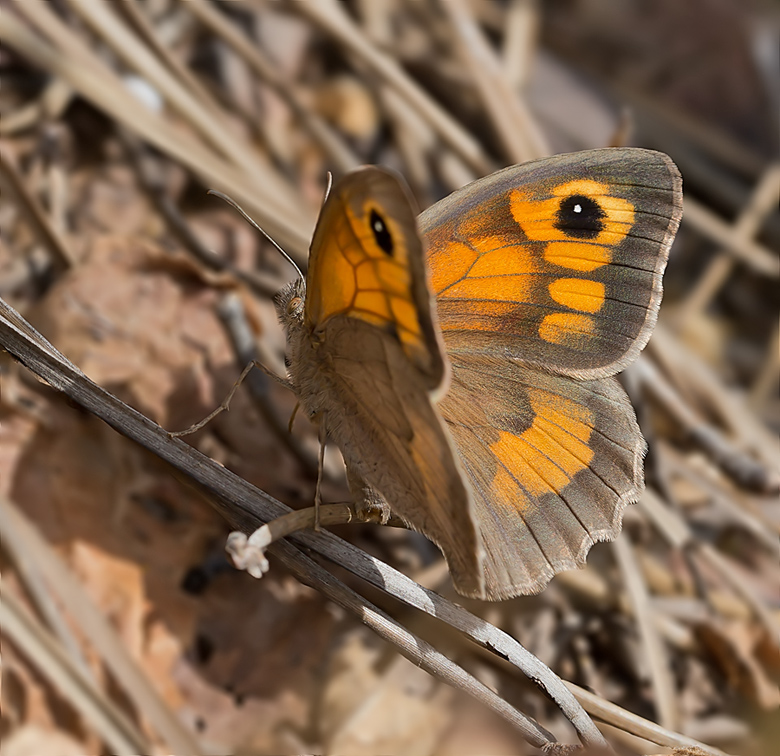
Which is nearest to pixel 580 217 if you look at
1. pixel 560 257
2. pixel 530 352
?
pixel 560 257

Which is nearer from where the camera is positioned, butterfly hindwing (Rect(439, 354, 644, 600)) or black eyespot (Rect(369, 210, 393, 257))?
black eyespot (Rect(369, 210, 393, 257))

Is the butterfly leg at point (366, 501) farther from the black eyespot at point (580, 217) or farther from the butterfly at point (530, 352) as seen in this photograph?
the black eyespot at point (580, 217)

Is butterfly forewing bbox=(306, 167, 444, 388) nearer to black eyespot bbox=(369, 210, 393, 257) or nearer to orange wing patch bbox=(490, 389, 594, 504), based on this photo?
black eyespot bbox=(369, 210, 393, 257)

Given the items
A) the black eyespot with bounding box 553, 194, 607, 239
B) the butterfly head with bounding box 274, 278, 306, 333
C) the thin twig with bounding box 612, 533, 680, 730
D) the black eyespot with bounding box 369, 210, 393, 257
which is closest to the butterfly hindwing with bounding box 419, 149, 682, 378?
the black eyespot with bounding box 553, 194, 607, 239

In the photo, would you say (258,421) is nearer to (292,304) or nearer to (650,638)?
(292,304)

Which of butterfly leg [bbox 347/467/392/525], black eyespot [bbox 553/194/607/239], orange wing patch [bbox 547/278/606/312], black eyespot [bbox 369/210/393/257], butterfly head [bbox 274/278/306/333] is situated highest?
black eyespot [bbox 553/194/607/239]

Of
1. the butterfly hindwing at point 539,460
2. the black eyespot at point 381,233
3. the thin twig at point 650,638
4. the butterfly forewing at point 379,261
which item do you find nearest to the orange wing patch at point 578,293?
the butterfly hindwing at point 539,460
